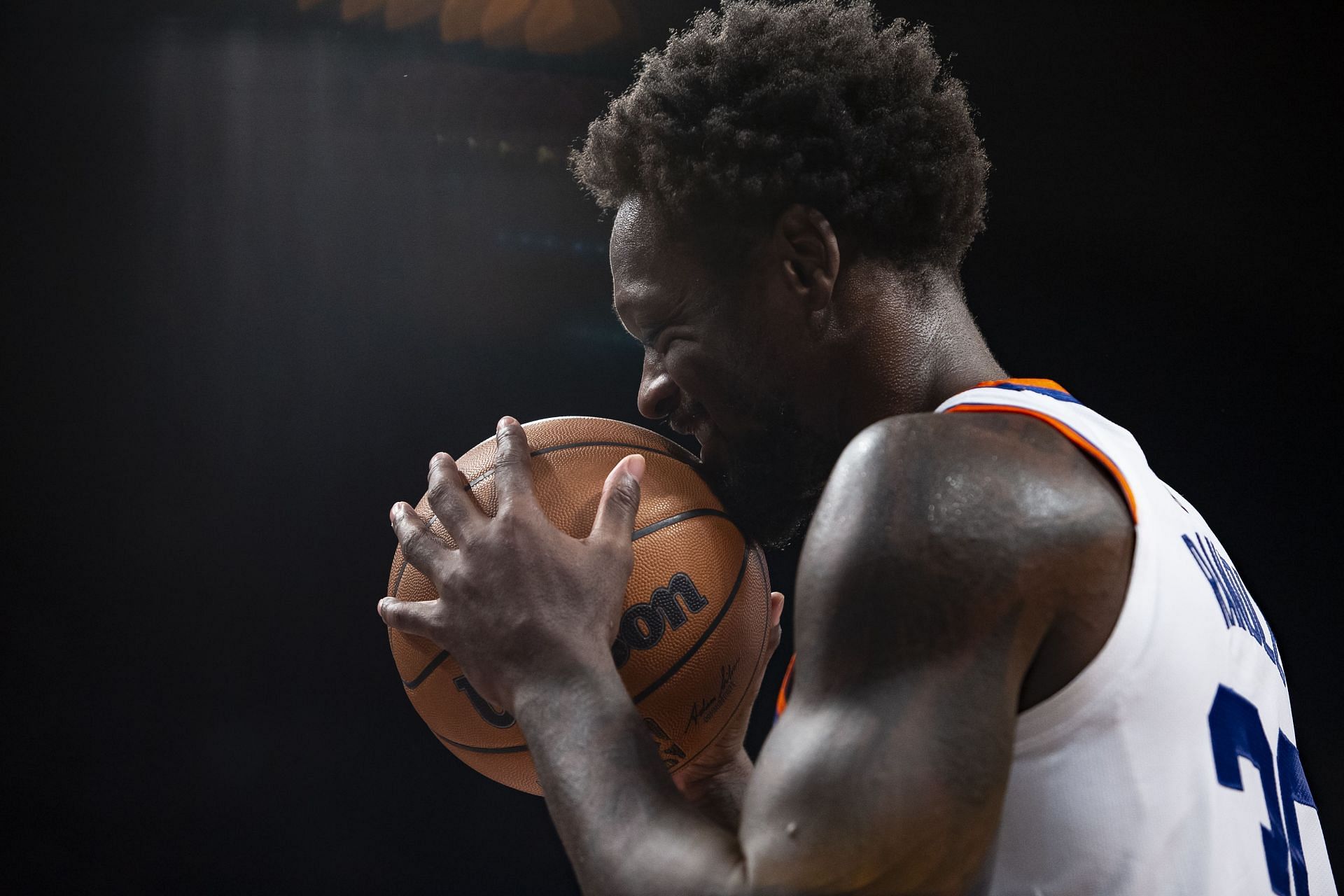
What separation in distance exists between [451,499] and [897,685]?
21.6 inches

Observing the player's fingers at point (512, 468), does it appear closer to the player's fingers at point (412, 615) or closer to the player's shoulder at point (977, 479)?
the player's fingers at point (412, 615)

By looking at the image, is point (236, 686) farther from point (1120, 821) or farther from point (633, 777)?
point (1120, 821)

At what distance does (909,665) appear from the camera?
0.72 metres

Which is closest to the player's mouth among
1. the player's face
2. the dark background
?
the player's face

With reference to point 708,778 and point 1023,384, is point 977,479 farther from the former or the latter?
point 708,778

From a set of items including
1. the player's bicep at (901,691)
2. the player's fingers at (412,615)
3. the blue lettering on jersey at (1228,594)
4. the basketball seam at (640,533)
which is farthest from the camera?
the basketball seam at (640,533)

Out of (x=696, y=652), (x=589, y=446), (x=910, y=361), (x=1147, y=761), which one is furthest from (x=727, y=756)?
(x=1147, y=761)

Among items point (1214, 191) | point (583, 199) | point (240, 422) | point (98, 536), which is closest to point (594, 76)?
point (583, 199)

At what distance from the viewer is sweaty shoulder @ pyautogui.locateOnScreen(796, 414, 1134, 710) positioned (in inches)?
29.0

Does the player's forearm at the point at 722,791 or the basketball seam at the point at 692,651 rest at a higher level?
the basketball seam at the point at 692,651

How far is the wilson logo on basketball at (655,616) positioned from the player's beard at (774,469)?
0.52ft

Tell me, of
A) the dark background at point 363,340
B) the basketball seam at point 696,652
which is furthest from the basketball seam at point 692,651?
the dark background at point 363,340

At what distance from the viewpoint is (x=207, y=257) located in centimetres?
307

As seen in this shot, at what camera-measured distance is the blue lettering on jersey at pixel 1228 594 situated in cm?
95
